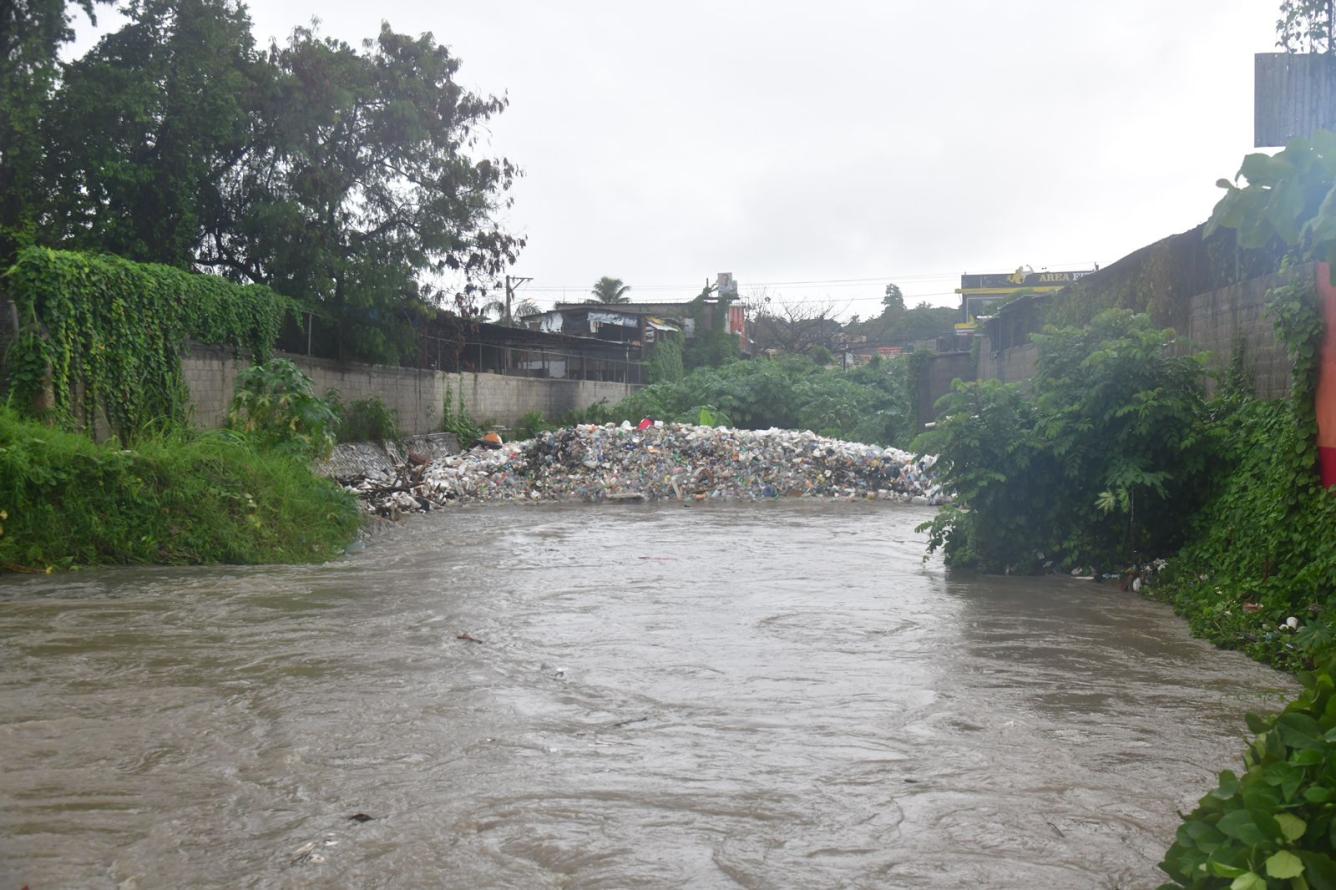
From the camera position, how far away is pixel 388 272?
21.2 metres

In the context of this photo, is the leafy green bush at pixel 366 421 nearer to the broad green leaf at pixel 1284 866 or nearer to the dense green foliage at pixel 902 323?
the broad green leaf at pixel 1284 866

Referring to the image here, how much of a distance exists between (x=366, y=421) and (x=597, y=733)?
17226mm

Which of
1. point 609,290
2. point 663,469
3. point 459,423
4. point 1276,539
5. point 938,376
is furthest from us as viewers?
point 609,290

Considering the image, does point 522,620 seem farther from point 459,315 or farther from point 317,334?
point 459,315

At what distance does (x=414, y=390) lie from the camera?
79.9 ft

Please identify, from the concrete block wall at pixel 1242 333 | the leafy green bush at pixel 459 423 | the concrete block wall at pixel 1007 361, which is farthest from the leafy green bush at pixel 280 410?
the leafy green bush at pixel 459 423

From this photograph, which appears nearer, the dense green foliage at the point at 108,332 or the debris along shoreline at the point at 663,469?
the dense green foliage at the point at 108,332

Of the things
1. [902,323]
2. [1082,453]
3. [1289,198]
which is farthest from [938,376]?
[902,323]

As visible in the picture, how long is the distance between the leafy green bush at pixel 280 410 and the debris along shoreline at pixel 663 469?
487 centimetres

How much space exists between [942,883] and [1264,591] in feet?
16.4

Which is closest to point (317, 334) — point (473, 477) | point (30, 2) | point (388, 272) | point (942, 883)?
point (388, 272)

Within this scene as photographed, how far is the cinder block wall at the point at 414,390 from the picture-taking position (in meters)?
15.9

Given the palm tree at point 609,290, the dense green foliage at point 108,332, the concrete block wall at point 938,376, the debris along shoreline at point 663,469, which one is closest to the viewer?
the dense green foliage at point 108,332

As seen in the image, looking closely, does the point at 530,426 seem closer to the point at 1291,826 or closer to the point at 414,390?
the point at 414,390
